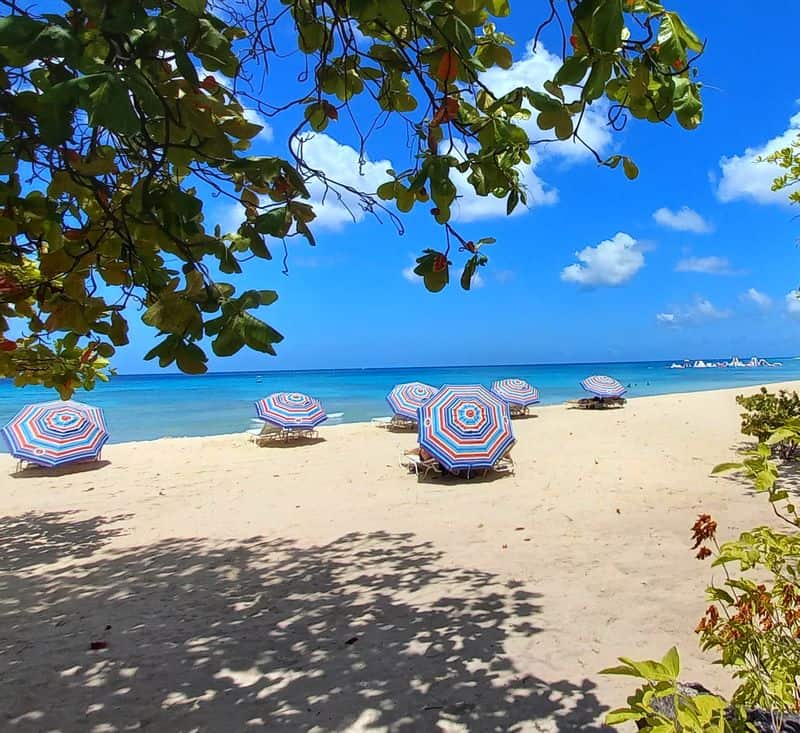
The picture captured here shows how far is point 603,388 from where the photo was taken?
18.4 meters

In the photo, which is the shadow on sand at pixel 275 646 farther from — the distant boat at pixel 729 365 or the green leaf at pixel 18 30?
the distant boat at pixel 729 365

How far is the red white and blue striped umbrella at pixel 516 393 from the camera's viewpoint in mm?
16188

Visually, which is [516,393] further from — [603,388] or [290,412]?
[290,412]

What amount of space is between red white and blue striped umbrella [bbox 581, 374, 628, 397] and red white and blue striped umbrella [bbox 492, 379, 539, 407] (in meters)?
2.86

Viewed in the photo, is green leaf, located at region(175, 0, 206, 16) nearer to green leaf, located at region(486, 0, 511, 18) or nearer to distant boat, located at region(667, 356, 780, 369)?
green leaf, located at region(486, 0, 511, 18)

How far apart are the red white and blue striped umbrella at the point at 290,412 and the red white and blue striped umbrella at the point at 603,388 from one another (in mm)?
10278

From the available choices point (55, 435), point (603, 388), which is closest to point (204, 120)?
point (55, 435)

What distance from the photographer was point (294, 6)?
1739 mm

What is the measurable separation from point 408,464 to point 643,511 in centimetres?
407

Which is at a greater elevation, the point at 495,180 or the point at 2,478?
the point at 495,180

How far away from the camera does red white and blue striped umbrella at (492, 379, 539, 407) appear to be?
1619 centimetres

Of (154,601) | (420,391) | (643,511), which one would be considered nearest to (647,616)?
(643,511)

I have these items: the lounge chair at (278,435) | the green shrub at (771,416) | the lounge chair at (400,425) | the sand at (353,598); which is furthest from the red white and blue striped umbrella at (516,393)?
the green shrub at (771,416)

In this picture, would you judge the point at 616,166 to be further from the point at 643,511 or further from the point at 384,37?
the point at 643,511
